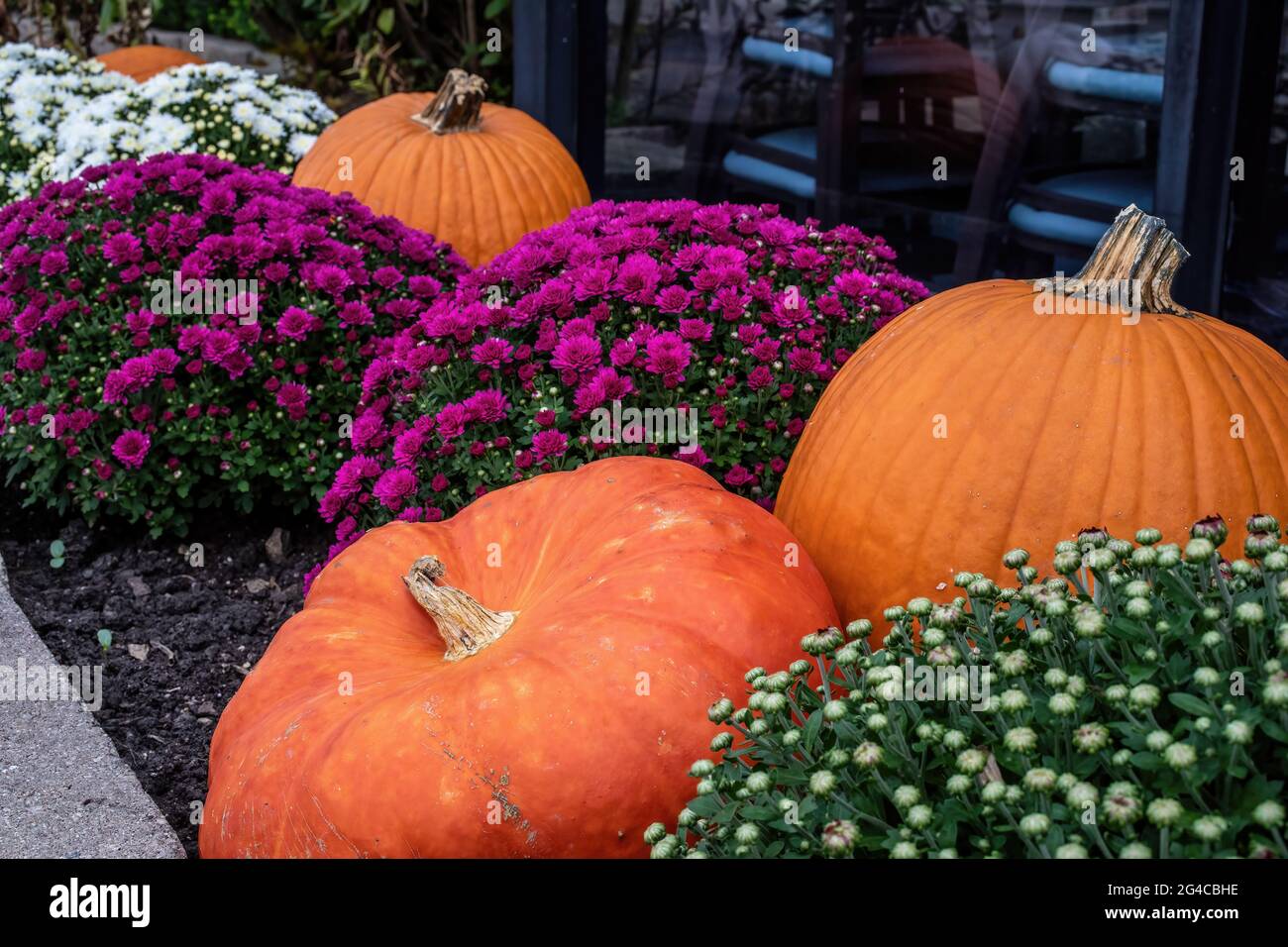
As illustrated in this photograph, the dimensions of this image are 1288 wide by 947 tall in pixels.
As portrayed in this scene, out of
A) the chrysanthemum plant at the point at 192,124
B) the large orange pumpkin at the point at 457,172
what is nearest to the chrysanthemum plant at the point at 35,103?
the chrysanthemum plant at the point at 192,124

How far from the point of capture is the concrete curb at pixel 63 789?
2.57m

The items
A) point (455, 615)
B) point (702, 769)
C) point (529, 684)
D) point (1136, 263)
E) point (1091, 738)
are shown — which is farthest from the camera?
point (1136, 263)

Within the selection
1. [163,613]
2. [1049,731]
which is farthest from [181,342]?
[1049,731]

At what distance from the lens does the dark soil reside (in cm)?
304

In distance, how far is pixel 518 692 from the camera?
2105 mm

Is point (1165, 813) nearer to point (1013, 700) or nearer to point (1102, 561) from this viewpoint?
point (1013, 700)

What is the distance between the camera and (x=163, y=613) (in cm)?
358

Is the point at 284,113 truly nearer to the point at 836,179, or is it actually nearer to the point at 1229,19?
the point at 836,179

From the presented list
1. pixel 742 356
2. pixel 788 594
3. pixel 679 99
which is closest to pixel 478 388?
pixel 742 356

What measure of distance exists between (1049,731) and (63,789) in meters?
2.02

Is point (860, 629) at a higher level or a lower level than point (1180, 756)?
lower

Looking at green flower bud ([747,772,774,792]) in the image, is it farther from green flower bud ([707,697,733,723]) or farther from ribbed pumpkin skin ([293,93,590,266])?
ribbed pumpkin skin ([293,93,590,266])

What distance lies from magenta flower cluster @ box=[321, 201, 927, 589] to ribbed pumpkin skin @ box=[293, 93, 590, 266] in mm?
1348

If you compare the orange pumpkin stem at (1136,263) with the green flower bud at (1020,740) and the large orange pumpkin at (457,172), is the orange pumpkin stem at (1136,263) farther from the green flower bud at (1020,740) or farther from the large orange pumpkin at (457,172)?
the large orange pumpkin at (457,172)
